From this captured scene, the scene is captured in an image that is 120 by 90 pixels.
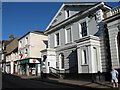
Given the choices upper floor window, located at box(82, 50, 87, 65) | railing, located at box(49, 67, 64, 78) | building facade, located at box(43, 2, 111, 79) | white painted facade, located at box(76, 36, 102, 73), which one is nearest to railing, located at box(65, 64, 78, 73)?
building facade, located at box(43, 2, 111, 79)

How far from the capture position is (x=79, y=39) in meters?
14.7

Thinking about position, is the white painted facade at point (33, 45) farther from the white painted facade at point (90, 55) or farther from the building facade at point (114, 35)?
the building facade at point (114, 35)

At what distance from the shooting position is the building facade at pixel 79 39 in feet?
45.3

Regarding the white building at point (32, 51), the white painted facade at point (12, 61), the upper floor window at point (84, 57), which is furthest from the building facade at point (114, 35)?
the white painted facade at point (12, 61)

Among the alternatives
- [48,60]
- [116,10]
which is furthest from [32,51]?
[116,10]

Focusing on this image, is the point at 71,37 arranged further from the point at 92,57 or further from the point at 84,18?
the point at 92,57

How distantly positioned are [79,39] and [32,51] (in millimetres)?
14475

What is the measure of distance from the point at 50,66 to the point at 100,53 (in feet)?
25.6

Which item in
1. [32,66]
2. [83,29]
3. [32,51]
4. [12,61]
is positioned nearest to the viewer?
[83,29]

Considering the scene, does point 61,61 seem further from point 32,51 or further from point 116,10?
point 116,10

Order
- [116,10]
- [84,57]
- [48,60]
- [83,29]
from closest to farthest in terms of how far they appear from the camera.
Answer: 1. [116,10]
2. [84,57]
3. [83,29]
4. [48,60]

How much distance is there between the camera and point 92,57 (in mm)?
13406

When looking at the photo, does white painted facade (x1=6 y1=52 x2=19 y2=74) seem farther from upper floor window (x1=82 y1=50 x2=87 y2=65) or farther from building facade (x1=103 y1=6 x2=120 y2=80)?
building facade (x1=103 y1=6 x2=120 y2=80)

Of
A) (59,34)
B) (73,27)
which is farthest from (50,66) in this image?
(73,27)
